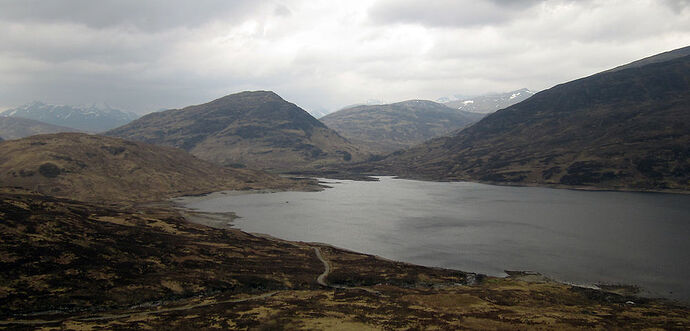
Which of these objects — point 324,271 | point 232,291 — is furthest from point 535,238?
point 232,291

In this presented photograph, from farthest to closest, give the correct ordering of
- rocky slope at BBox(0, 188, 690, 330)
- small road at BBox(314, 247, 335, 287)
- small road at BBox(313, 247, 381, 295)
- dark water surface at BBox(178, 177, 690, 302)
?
dark water surface at BBox(178, 177, 690, 302), small road at BBox(314, 247, 335, 287), small road at BBox(313, 247, 381, 295), rocky slope at BBox(0, 188, 690, 330)

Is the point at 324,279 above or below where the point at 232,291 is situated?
below

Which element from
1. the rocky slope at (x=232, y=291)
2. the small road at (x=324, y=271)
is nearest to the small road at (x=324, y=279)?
the small road at (x=324, y=271)

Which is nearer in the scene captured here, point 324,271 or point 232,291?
point 232,291

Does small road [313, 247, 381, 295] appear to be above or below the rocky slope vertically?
below

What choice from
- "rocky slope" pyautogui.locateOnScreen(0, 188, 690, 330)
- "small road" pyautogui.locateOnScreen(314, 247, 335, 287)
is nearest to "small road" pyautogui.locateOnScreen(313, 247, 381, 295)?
"small road" pyautogui.locateOnScreen(314, 247, 335, 287)

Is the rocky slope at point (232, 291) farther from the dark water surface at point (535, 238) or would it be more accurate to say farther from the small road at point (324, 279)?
the dark water surface at point (535, 238)

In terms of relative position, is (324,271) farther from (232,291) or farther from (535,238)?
(535,238)

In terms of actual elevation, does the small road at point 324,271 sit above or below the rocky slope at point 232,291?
below

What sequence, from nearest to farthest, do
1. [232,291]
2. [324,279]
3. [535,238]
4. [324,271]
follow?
[232,291] < [324,279] < [324,271] < [535,238]

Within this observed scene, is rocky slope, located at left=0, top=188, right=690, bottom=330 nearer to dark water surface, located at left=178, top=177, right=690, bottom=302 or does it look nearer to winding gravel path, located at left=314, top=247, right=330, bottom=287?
winding gravel path, located at left=314, top=247, right=330, bottom=287

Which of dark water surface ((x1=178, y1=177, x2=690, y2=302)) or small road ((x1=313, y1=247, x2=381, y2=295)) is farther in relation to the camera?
dark water surface ((x1=178, y1=177, x2=690, y2=302))
